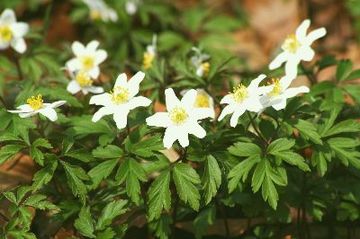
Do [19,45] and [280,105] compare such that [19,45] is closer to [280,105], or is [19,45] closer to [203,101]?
[203,101]

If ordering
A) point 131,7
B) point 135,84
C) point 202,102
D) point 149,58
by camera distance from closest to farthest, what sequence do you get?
point 135,84, point 202,102, point 149,58, point 131,7

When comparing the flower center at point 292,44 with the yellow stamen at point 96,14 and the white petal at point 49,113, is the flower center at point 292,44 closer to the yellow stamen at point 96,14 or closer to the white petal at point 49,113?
the white petal at point 49,113

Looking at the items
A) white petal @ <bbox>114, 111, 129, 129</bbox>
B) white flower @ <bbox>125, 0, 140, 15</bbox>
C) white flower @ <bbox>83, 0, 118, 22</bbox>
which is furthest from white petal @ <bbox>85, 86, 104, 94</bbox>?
white flower @ <bbox>125, 0, 140, 15</bbox>

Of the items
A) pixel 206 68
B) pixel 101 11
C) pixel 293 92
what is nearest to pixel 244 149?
pixel 293 92

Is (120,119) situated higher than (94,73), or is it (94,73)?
(94,73)

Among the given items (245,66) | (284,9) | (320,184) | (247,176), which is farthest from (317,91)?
(284,9)

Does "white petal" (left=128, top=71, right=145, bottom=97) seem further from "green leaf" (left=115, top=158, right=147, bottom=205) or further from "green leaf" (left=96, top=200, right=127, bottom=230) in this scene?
"green leaf" (left=96, top=200, right=127, bottom=230)
